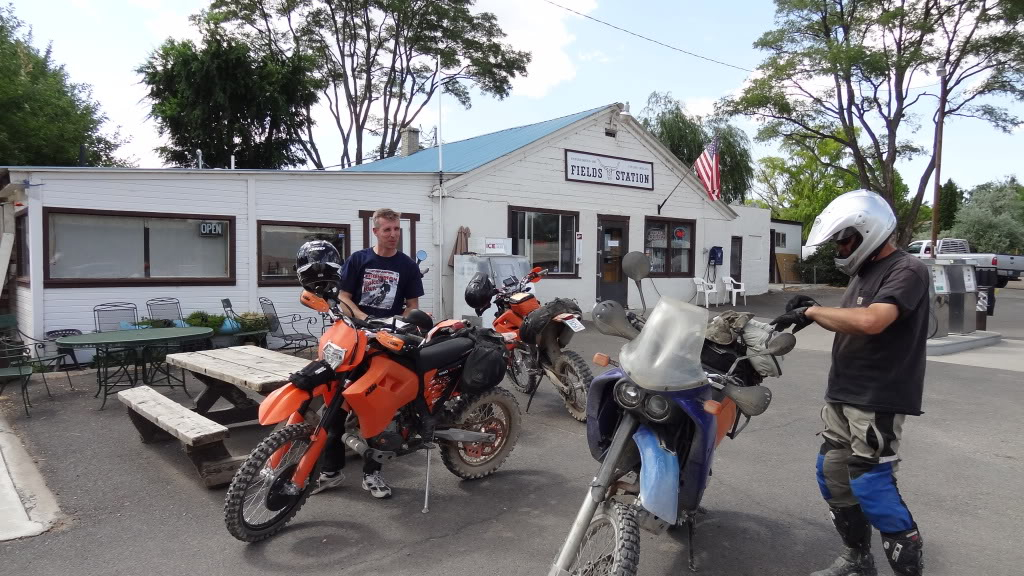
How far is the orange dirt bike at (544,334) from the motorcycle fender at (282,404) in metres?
2.44

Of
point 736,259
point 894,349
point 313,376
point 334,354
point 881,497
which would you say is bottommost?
point 881,497

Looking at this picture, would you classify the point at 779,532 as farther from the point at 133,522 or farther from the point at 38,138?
the point at 38,138

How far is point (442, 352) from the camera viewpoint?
4047 millimetres

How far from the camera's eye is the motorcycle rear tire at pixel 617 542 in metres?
2.36

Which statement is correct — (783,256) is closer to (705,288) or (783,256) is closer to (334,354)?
(705,288)

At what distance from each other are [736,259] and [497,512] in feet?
57.0

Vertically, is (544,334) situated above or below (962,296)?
below

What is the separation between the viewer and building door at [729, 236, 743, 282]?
19312mm

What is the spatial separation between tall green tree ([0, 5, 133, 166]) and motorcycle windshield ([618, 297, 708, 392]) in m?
21.5

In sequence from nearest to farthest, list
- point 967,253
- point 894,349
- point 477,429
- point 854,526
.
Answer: point 894,349 → point 854,526 → point 477,429 → point 967,253

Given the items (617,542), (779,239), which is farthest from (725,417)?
(779,239)

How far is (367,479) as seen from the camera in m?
4.18

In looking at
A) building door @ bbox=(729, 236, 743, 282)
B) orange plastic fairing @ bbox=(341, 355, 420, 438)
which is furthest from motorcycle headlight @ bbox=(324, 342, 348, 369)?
building door @ bbox=(729, 236, 743, 282)

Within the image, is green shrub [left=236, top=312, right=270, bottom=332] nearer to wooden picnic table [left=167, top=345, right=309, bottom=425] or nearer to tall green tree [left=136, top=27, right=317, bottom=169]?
wooden picnic table [left=167, top=345, right=309, bottom=425]
